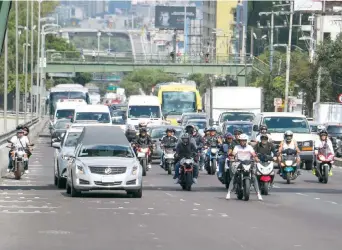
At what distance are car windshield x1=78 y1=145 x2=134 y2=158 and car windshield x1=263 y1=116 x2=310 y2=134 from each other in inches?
634

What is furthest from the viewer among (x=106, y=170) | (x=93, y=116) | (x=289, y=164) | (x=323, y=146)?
(x=93, y=116)

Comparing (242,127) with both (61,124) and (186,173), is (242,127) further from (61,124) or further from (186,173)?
(61,124)

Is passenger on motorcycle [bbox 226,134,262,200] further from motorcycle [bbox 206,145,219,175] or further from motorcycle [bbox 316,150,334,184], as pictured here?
motorcycle [bbox 206,145,219,175]

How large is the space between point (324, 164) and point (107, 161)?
1048 centimetres

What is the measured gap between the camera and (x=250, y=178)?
2944 cm

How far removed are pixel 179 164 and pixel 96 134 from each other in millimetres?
2371

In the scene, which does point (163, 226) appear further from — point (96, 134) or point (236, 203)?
point (96, 134)

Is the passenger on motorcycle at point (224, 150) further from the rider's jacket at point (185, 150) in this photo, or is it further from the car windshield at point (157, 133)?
the car windshield at point (157, 133)

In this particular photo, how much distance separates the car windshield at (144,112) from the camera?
65.6 meters

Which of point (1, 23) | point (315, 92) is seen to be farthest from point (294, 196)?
point (315, 92)

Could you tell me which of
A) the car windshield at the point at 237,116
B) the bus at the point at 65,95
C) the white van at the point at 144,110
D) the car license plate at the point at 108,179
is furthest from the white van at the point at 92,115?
the car license plate at the point at 108,179

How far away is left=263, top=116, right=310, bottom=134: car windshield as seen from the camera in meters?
46.3

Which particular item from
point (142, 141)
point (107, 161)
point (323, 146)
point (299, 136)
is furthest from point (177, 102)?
point (107, 161)

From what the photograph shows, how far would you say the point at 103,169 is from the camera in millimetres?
29438
